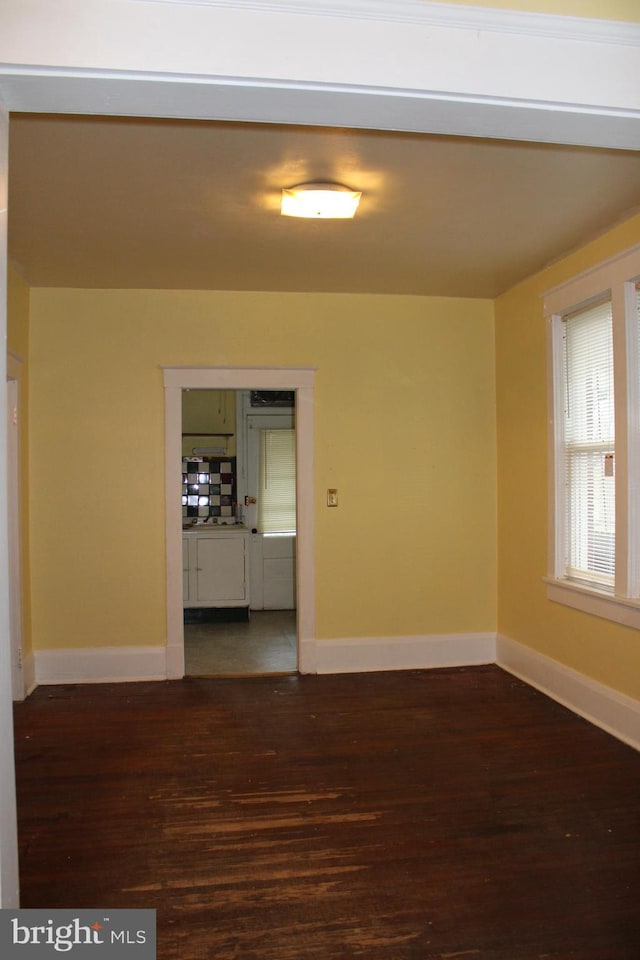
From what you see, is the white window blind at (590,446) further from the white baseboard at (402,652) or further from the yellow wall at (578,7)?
the yellow wall at (578,7)

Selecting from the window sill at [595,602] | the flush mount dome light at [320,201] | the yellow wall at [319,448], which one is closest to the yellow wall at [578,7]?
the flush mount dome light at [320,201]

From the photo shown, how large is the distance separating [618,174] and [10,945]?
355 cm

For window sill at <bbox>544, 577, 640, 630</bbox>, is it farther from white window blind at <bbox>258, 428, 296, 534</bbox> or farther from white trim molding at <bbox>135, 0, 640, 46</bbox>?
white window blind at <bbox>258, 428, 296, 534</bbox>

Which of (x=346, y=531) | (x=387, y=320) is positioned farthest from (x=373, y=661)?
(x=387, y=320)

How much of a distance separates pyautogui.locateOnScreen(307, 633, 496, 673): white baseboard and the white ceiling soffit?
3961 mm

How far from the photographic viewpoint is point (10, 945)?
5.73 ft

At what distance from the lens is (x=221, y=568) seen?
690cm

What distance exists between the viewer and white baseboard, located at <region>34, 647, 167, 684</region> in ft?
15.8

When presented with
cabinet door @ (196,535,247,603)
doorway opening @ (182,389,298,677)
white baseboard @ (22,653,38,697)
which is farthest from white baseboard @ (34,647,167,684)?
cabinet door @ (196,535,247,603)

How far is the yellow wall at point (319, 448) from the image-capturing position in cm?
484

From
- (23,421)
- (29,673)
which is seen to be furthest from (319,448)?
(29,673)

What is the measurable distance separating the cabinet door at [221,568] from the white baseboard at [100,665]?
6.47 feet

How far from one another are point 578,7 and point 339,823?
114 inches

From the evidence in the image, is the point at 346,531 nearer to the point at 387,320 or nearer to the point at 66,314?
the point at 387,320
